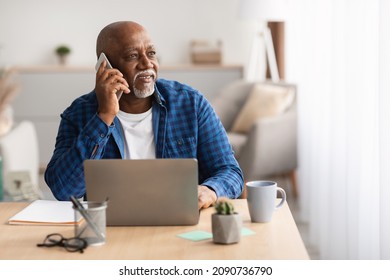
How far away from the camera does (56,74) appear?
234 inches

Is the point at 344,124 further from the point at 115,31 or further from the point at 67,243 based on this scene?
the point at 67,243

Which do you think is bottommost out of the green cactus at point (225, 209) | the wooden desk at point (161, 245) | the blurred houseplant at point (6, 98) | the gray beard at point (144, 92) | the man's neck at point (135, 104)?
the blurred houseplant at point (6, 98)

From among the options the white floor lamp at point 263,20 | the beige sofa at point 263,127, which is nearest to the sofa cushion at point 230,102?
the beige sofa at point 263,127

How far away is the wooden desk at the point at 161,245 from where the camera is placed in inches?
58.1

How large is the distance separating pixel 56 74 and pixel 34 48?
1.99 feet

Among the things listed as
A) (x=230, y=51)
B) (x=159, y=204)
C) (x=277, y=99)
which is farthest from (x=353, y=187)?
(x=230, y=51)

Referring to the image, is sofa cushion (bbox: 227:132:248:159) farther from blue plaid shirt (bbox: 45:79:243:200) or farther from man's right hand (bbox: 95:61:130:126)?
man's right hand (bbox: 95:61:130:126)

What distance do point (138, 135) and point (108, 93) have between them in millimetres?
206

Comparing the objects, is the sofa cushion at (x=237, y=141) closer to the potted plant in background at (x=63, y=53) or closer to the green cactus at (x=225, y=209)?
the potted plant in background at (x=63, y=53)

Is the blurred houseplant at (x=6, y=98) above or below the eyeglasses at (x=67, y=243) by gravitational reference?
below

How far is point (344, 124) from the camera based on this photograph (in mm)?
3100

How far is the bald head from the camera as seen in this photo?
84.7 inches

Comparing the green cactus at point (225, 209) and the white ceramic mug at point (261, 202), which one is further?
the white ceramic mug at point (261, 202)

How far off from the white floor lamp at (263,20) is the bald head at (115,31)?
2.71 metres
